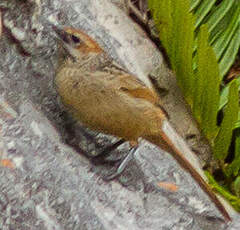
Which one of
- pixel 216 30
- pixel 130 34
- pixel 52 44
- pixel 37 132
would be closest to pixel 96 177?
pixel 37 132

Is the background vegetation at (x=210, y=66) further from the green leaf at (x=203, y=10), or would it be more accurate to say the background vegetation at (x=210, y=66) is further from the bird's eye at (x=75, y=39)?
the bird's eye at (x=75, y=39)

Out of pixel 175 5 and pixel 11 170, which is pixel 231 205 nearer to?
pixel 175 5

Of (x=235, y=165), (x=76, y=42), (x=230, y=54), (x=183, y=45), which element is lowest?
(x=235, y=165)

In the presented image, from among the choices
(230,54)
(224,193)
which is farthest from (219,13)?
(224,193)

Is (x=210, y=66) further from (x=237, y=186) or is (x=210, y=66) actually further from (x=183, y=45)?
(x=237, y=186)

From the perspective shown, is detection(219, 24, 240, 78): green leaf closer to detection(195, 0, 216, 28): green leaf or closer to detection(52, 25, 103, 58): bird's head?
detection(195, 0, 216, 28): green leaf

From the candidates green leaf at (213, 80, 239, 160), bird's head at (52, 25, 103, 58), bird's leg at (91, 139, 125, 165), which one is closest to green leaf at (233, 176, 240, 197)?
green leaf at (213, 80, 239, 160)
